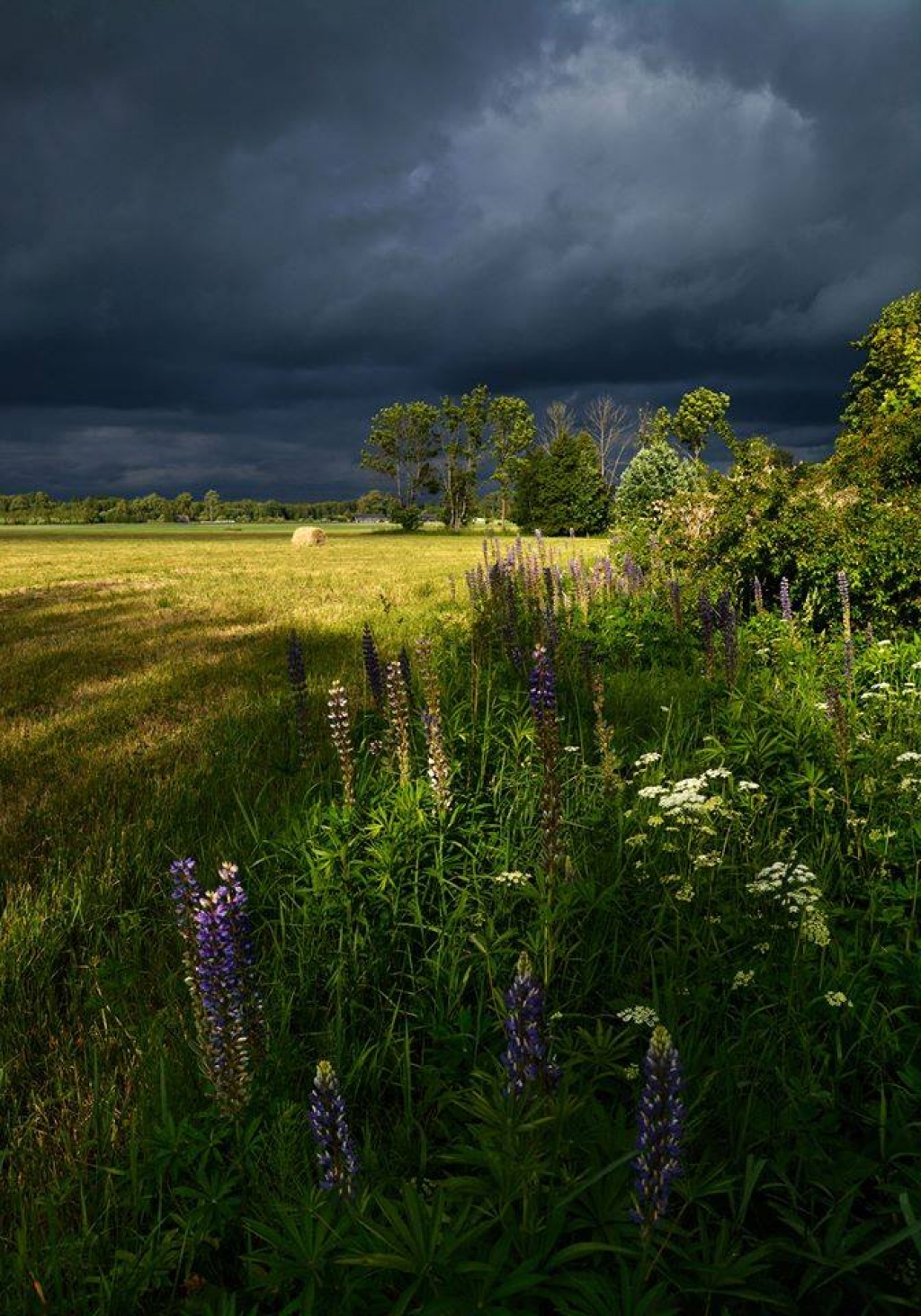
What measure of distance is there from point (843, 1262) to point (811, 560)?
713 cm

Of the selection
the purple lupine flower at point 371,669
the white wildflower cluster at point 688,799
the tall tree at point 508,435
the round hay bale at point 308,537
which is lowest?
the white wildflower cluster at point 688,799

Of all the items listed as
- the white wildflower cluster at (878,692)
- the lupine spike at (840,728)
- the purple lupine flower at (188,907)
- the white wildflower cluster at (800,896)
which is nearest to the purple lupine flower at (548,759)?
the white wildflower cluster at (800,896)

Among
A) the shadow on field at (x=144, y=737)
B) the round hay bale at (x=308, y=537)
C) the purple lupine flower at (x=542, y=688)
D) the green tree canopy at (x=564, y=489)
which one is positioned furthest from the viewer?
the green tree canopy at (x=564, y=489)

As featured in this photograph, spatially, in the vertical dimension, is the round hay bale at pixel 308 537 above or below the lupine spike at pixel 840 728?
above

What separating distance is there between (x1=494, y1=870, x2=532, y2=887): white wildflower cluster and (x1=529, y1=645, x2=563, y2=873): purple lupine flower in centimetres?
27

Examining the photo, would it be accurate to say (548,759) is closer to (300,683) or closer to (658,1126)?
(658,1126)

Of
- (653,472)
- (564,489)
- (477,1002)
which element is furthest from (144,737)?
(564,489)

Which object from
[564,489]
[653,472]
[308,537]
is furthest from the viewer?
[564,489]

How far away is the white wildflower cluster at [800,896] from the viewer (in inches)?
91.0

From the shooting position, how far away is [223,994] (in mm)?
1926

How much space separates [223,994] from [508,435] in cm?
8656

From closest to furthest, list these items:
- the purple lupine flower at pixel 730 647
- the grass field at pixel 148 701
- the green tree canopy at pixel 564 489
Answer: the grass field at pixel 148 701 → the purple lupine flower at pixel 730 647 → the green tree canopy at pixel 564 489

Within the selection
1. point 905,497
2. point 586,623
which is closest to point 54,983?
point 586,623

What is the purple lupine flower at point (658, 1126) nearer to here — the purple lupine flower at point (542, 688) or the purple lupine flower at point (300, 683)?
the purple lupine flower at point (542, 688)
